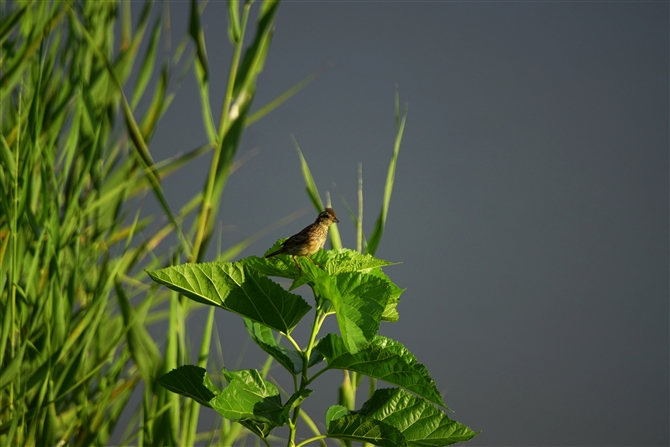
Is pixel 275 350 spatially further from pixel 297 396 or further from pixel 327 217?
pixel 327 217

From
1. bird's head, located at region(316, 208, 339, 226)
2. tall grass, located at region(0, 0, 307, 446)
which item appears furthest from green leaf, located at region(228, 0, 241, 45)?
bird's head, located at region(316, 208, 339, 226)

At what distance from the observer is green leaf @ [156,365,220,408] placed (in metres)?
0.48

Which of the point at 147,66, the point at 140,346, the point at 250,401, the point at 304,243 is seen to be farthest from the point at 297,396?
the point at 147,66

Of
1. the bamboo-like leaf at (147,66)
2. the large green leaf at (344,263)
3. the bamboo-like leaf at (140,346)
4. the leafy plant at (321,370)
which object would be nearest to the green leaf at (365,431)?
the leafy plant at (321,370)

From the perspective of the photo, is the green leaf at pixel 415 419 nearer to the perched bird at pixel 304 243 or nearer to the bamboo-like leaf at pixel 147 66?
the perched bird at pixel 304 243

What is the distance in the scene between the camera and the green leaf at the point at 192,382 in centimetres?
48

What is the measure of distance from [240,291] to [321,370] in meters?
0.08

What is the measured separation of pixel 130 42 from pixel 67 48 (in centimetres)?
11

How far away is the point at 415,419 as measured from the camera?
49 cm

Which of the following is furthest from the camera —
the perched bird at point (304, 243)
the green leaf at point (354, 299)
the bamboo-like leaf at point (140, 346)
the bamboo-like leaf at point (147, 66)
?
the bamboo-like leaf at point (147, 66)

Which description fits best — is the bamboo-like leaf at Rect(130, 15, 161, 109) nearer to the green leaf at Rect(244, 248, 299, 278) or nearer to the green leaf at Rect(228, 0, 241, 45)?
the green leaf at Rect(228, 0, 241, 45)

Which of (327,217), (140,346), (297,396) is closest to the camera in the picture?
(297,396)

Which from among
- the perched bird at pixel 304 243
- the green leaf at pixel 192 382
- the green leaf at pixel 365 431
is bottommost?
the green leaf at pixel 365 431

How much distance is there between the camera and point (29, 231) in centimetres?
92
